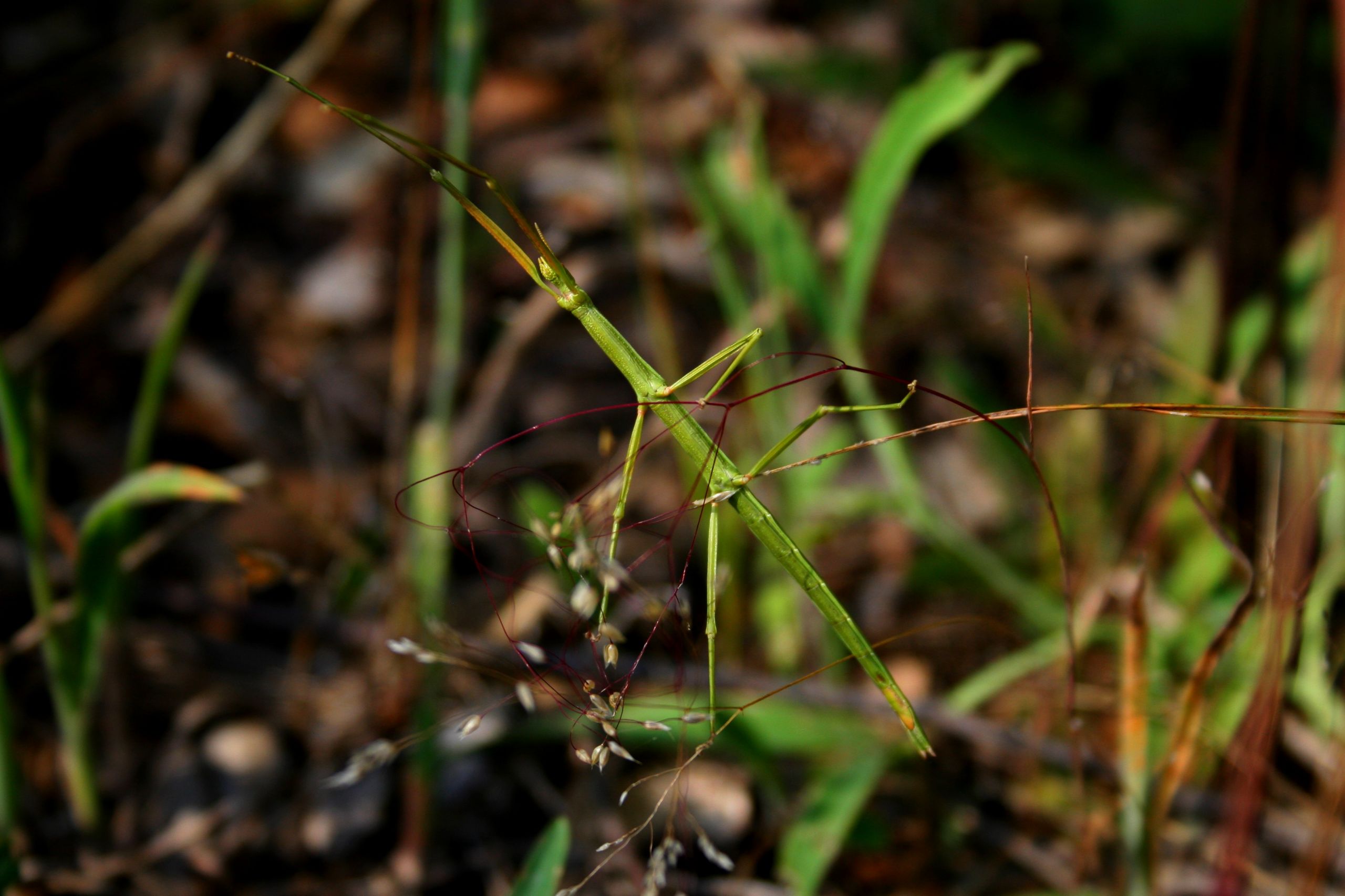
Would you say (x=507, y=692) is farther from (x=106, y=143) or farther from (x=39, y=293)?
(x=106, y=143)

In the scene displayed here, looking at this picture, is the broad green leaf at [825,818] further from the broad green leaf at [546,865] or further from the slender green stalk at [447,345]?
the slender green stalk at [447,345]

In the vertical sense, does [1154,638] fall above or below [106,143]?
below

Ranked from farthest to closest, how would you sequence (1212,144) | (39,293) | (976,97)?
(1212,144) < (39,293) < (976,97)

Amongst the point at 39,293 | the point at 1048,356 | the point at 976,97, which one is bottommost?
the point at 1048,356

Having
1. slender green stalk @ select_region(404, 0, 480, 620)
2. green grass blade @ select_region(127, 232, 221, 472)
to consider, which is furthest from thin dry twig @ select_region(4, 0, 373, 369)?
green grass blade @ select_region(127, 232, 221, 472)

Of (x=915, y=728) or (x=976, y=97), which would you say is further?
(x=976, y=97)

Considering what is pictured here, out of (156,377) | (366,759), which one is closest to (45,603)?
(156,377)

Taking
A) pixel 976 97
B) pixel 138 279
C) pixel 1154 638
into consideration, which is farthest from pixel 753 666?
pixel 138 279
